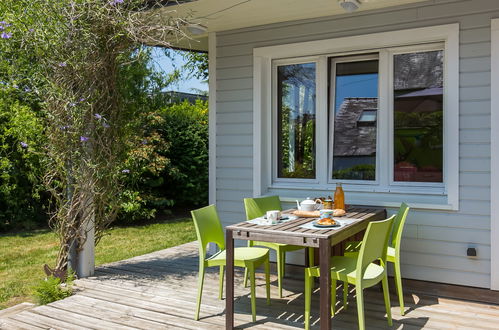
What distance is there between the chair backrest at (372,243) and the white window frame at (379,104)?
1210 millimetres

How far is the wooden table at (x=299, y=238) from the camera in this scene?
260cm

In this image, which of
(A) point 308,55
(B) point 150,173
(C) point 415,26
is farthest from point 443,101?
(B) point 150,173

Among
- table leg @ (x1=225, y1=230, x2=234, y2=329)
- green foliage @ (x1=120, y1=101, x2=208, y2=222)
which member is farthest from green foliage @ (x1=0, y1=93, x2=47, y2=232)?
table leg @ (x1=225, y1=230, x2=234, y2=329)

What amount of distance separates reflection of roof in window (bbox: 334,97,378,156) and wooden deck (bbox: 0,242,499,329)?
134 centimetres

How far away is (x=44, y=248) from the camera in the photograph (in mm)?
5883

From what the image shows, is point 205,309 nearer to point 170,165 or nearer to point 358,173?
point 358,173

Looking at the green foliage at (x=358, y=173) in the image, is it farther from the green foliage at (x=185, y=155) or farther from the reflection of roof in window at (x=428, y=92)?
the green foliage at (x=185, y=155)

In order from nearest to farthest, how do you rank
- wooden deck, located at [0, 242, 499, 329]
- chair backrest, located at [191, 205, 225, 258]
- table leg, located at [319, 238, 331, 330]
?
table leg, located at [319, 238, 331, 330] < wooden deck, located at [0, 242, 499, 329] < chair backrest, located at [191, 205, 225, 258]

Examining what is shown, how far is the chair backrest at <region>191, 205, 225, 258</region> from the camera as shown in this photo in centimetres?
320

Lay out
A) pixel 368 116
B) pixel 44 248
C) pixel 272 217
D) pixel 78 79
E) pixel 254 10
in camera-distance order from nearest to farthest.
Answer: pixel 272 217
pixel 78 79
pixel 254 10
pixel 368 116
pixel 44 248

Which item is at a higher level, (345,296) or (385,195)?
(385,195)

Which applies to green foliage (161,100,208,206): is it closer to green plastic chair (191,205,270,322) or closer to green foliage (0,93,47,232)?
green foliage (0,93,47,232)

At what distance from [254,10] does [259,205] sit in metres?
1.89

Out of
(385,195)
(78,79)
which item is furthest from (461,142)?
(78,79)
